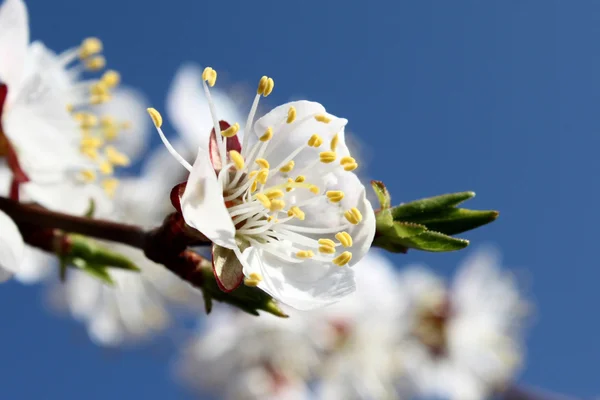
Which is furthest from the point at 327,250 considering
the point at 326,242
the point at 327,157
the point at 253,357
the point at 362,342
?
the point at 362,342

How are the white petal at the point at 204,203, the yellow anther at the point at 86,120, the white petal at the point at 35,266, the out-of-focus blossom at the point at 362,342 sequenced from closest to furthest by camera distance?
the white petal at the point at 204,203
the yellow anther at the point at 86,120
the white petal at the point at 35,266
the out-of-focus blossom at the point at 362,342

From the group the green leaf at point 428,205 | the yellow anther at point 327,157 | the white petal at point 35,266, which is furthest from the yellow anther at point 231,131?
the white petal at point 35,266

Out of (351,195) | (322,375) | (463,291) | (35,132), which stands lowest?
(35,132)

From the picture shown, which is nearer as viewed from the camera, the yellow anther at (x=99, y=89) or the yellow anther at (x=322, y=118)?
the yellow anther at (x=322, y=118)

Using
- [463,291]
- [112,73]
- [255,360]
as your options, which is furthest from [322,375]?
[112,73]

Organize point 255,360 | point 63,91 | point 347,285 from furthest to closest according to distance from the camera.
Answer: point 255,360 < point 63,91 < point 347,285

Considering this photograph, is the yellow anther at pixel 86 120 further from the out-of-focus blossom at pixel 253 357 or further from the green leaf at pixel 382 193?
the out-of-focus blossom at pixel 253 357

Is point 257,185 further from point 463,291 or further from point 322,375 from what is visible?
point 463,291
